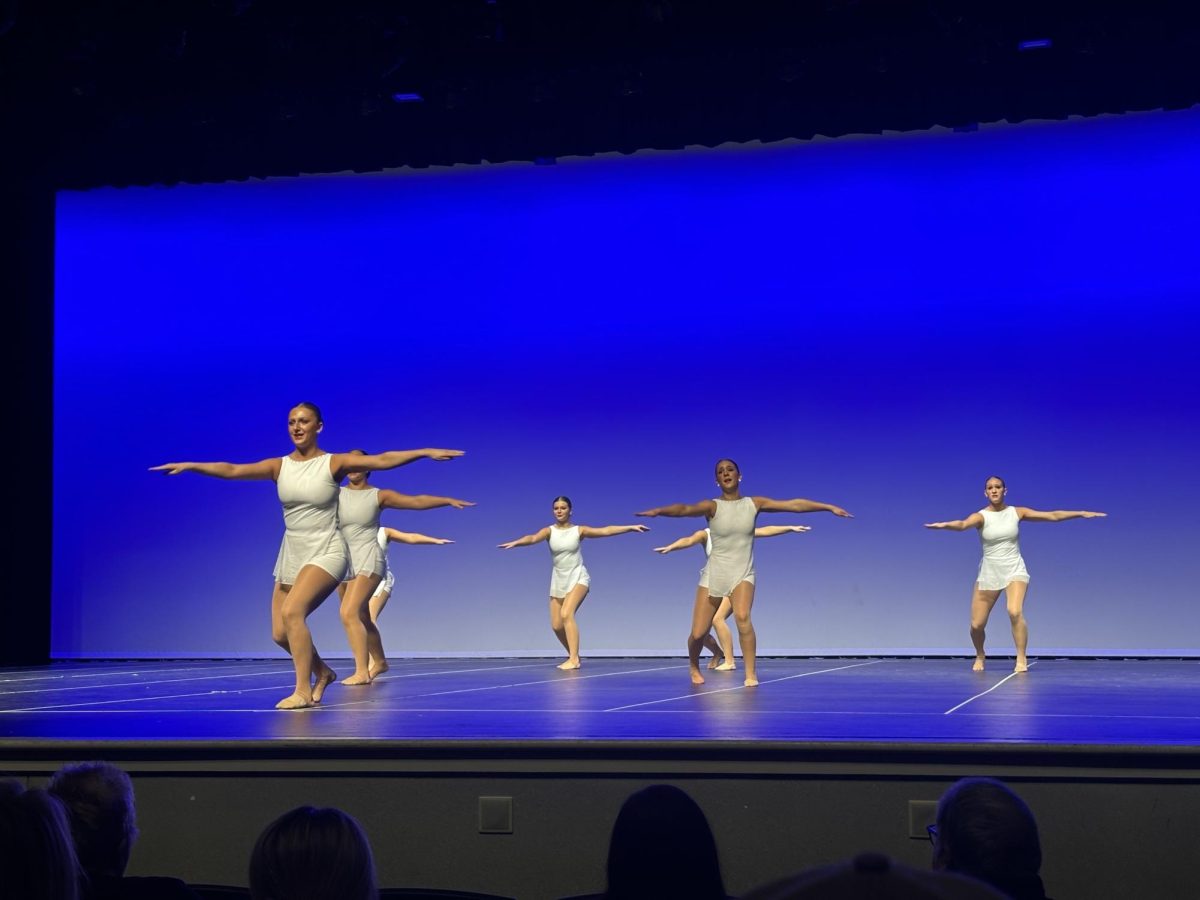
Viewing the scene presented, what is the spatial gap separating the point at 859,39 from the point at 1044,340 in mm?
5339

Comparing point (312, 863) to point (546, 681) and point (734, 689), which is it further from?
point (546, 681)

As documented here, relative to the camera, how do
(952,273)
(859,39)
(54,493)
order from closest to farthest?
1. (859,39)
2. (952,273)
3. (54,493)

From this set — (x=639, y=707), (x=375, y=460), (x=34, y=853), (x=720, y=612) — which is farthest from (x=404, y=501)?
(x=34, y=853)

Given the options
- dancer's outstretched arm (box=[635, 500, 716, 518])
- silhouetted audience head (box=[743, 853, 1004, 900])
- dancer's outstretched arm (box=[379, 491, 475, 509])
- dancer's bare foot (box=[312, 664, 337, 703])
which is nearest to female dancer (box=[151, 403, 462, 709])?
dancer's bare foot (box=[312, 664, 337, 703])

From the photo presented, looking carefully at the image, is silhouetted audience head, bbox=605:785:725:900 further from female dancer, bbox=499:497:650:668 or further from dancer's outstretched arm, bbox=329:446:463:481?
female dancer, bbox=499:497:650:668

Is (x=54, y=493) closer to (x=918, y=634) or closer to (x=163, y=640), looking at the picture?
(x=163, y=640)

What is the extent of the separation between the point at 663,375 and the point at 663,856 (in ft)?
40.2

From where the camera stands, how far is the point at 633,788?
509 cm

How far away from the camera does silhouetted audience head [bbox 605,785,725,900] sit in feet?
7.95

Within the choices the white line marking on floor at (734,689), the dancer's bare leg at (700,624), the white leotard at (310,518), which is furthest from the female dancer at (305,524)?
the dancer's bare leg at (700,624)

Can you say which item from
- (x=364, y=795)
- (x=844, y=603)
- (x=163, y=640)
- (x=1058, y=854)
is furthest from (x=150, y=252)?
(x=1058, y=854)

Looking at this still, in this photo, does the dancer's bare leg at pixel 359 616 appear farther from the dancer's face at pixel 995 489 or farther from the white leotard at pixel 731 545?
the dancer's face at pixel 995 489

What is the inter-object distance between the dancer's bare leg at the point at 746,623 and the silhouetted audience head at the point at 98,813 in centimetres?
687

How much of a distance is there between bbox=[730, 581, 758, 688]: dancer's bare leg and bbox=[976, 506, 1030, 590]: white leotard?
108 inches
